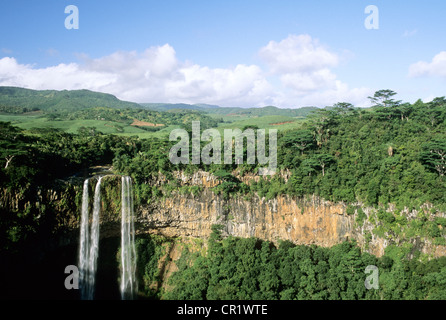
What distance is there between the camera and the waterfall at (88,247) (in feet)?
72.6

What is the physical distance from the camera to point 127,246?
24766 millimetres

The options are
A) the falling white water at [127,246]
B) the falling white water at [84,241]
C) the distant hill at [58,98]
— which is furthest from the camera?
the distant hill at [58,98]

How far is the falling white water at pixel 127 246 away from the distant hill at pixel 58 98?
100686 mm

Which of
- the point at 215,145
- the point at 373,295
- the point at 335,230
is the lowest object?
the point at 373,295

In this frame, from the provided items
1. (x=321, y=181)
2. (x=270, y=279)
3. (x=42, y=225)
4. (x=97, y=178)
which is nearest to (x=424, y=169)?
(x=321, y=181)

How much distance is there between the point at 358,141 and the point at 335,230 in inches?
383

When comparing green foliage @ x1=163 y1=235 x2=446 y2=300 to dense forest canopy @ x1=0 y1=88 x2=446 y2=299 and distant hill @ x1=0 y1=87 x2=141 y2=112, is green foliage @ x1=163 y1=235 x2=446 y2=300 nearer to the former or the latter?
dense forest canopy @ x1=0 y1=88 x2=446 y2=299

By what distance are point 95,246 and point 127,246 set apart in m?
2.96

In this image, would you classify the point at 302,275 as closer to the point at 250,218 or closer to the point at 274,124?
the point at 250,218

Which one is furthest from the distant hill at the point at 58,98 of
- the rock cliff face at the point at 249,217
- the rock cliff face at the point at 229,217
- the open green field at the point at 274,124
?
the rock cliff face at the point at 249,217

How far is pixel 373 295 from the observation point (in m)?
20.5

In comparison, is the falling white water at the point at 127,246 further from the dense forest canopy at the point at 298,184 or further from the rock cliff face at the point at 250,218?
the rock cliff face at the point at 250,218

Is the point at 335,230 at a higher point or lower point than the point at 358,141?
lower

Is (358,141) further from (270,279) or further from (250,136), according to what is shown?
(270,279)
